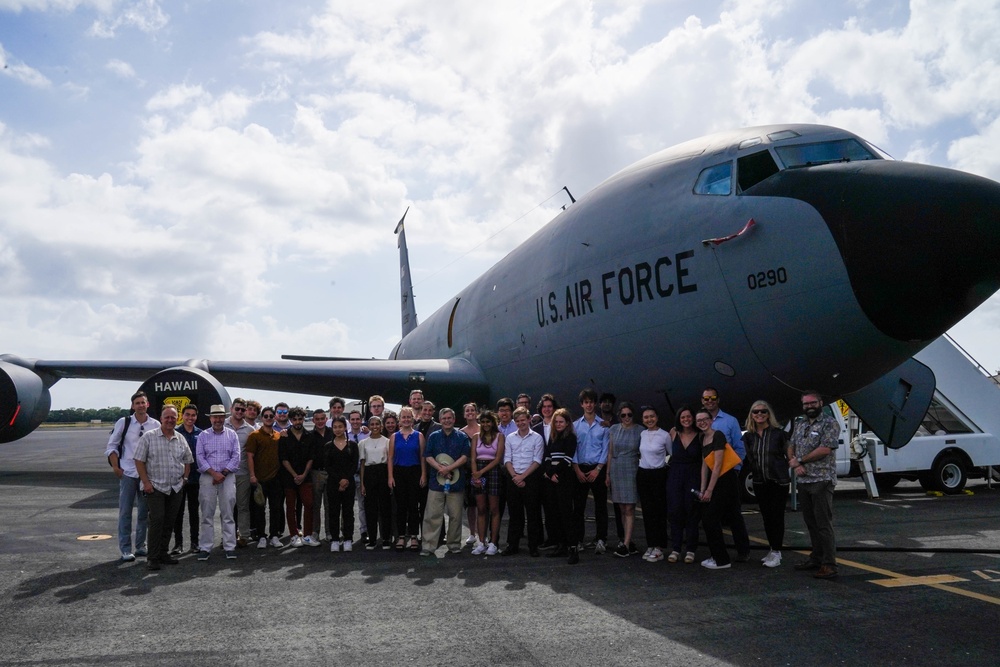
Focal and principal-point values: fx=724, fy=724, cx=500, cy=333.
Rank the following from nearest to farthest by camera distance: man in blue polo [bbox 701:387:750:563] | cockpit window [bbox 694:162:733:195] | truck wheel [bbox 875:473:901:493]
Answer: man in blue polo [bbox 701:387:750:563], cockpit window [bbox 694:162:733:195], truck wheel [bbox 875:473:901:493]

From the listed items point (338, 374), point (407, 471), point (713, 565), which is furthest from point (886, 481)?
point (338, 374)

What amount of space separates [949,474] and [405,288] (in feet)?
72.4

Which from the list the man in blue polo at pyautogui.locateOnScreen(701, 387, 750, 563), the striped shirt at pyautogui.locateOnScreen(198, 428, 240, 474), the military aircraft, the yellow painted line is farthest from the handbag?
the striped shirt at pyautogui.locateOnScreen(198, 428, 240, 474)

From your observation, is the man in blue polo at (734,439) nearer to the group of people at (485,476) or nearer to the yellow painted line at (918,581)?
the group of people at (485,476)

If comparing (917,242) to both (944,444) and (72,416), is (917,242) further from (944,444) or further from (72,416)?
(72,416)

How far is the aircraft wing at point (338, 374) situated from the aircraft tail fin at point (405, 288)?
Result: 12.9 m

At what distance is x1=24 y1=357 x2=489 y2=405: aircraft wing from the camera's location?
14.7 metres

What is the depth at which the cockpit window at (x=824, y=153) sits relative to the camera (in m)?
8.31

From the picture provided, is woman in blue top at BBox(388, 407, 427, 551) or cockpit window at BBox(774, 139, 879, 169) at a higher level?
cockpit window at BBox(774, 139, 879, 169)

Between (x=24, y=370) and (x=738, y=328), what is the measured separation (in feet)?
54.1

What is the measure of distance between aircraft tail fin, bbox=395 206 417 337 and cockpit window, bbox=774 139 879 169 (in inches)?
862

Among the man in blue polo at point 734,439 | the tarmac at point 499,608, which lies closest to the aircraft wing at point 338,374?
the tarmac at point 499,608

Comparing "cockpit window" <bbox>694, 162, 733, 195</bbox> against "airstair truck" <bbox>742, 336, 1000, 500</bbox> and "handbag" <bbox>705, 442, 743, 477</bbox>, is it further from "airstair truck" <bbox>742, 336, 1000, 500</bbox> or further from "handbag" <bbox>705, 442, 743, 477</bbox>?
"airstair truck" <bbox>742, 336, 1000, 500</bbox>

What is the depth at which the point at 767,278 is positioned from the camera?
7660mm
